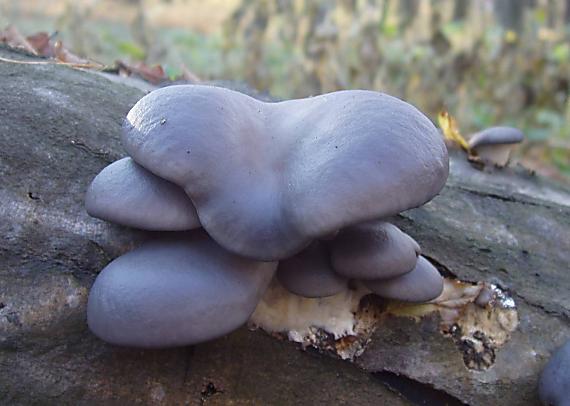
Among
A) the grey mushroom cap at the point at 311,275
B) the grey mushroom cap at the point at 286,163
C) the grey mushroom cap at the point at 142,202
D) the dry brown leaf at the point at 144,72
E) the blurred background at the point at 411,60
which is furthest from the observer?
the blurred background at the point at 411,60

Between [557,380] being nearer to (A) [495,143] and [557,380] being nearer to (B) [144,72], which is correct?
(A) [495,143]

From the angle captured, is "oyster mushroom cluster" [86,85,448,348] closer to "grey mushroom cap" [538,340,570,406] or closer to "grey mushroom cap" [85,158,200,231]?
"grey mushroom cap" [85,158,200,231]

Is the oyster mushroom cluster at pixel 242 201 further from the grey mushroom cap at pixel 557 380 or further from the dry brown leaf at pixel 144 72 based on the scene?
the dry brown leaf at pixel 144 72

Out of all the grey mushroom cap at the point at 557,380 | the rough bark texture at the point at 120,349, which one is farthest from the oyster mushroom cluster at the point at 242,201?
the grey mushroom cap at the point at 557,380

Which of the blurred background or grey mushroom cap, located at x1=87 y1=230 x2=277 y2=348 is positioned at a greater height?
grey mushroom cap, located at x1=87 y1=230 x2=277 y2=348

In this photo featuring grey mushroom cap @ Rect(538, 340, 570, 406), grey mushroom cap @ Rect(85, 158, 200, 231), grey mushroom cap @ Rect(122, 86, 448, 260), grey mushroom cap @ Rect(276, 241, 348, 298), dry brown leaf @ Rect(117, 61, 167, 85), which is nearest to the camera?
grey mushroom cap @ Rect(122, 86, 448, 260)

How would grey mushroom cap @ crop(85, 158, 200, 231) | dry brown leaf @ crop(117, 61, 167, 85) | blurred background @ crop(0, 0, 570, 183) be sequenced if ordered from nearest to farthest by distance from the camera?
grey mushroom cap @ crop(85, 158, 200, 231), dry brown leaf @ crop(117, 61, 167, 85), blurred background @ crop(0, 0, 570, 183)

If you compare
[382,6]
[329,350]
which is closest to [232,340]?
[329,350]

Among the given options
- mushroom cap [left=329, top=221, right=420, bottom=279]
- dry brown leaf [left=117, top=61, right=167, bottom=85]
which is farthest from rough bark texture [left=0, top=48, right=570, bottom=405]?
dry brown leaf [left=117, top=61, right=167, bottom=85]
